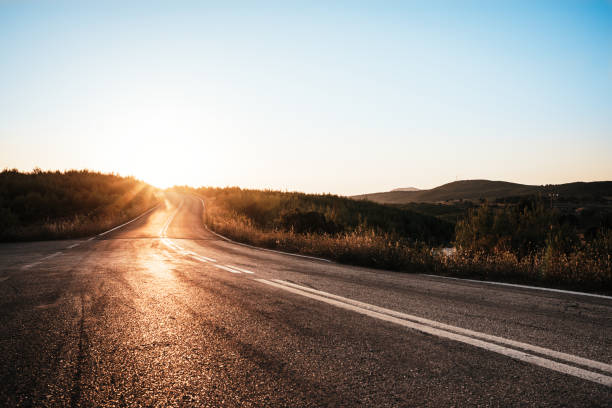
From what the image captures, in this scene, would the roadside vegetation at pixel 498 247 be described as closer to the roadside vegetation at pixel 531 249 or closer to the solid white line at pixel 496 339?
the roadside vegetation at pixel 531 249

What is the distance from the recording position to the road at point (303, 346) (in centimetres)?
210

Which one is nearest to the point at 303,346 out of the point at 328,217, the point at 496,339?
the point at 496,339

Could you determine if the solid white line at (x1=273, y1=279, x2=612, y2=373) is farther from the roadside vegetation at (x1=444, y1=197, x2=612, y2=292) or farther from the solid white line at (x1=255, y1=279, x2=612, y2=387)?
the roadside vegetation at (x1=444, y1=197, x2=612, y2=292)

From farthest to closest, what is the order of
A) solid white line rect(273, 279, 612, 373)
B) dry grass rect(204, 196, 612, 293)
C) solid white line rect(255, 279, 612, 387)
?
dry grass rect(204, 196, 612, 293) → solid white line rect(273, 279, 612, 373) → solid white line rect(255, 279, 612, 387)

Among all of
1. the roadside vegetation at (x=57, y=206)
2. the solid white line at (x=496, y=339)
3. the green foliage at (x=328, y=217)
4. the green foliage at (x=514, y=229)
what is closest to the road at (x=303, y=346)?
the solid white line at (x=496, y=339)

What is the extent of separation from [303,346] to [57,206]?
2675cm

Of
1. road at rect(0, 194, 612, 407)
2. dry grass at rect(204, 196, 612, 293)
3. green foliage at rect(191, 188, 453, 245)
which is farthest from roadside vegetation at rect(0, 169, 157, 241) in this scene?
road at rect(0, 194, 612, 407)

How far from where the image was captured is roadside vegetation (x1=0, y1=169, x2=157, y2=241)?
662 inches

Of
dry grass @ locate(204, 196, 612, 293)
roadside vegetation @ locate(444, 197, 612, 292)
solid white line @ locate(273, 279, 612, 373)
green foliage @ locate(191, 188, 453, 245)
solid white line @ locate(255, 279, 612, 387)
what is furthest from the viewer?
green foliage @ locate(191, 188, 453, 245)

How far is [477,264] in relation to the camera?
7191 mm

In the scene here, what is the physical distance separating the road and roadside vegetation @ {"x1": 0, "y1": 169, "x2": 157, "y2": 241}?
13668mm

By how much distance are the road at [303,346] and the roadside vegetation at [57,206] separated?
13.7 m

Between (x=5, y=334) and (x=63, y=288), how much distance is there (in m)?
2.43

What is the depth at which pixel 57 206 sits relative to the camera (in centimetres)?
2328
